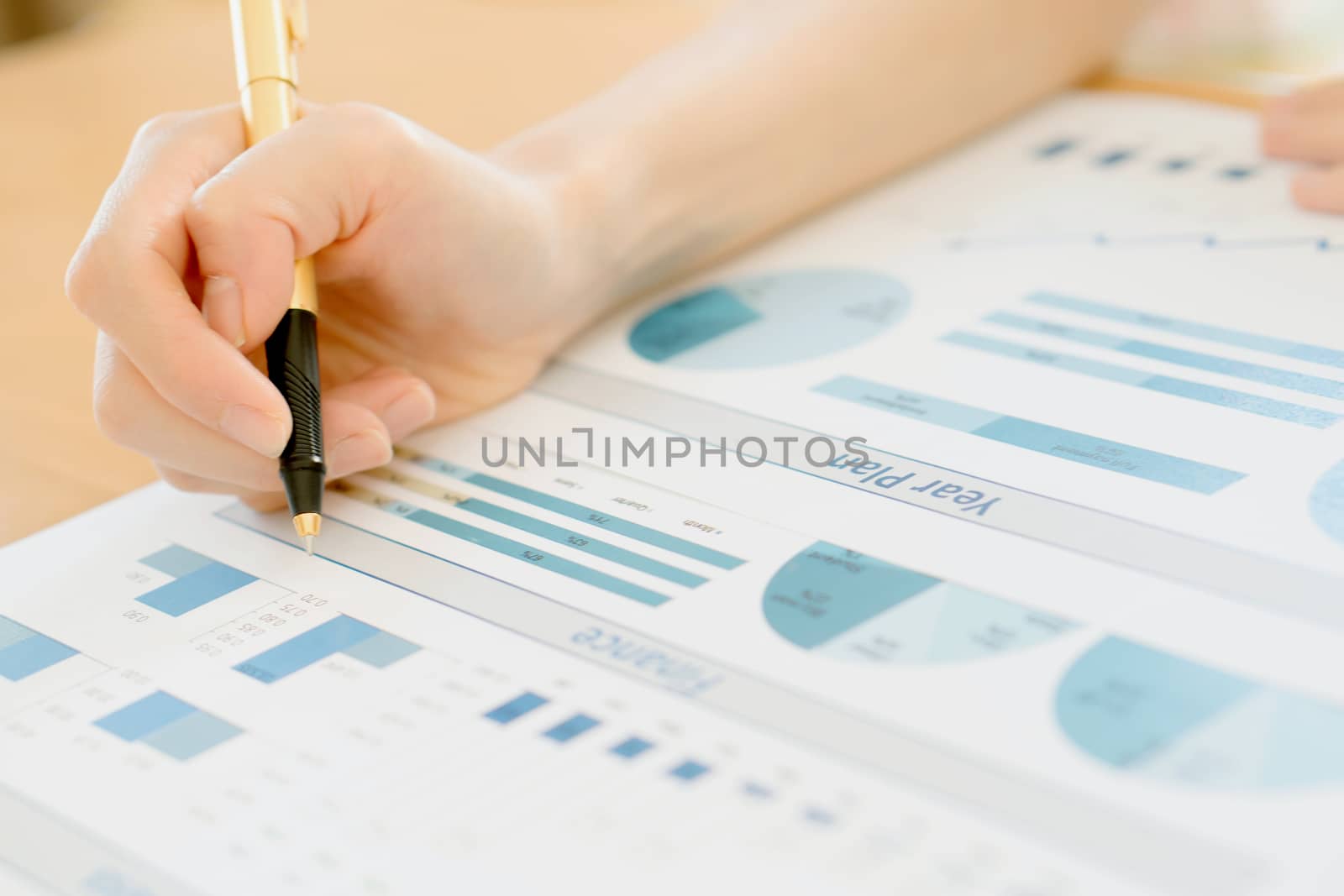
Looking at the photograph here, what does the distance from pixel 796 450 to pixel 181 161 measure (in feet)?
0.87

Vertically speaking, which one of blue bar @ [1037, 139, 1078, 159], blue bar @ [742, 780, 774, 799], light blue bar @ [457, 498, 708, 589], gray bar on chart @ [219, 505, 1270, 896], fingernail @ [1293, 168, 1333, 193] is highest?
fingernail @ [1293, 168, 1333, 193]

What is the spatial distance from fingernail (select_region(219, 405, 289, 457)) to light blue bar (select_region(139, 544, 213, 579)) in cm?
6

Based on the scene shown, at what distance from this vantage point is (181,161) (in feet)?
1.73

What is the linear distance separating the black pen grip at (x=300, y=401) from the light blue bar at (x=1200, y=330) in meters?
0.32

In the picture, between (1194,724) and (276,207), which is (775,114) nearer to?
(276,207)

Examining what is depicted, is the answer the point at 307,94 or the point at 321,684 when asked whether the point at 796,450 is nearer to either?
the point at 321,684

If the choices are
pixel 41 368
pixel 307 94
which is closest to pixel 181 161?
pixel 41 368

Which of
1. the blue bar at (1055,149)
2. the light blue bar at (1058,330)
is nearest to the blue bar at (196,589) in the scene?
the light blue bar at (1058,330)

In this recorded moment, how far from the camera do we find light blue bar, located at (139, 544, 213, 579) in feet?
1.69

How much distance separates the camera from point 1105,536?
46 cm

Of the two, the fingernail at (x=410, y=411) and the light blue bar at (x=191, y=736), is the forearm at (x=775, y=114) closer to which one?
the fingernail at (x=410, y=411)

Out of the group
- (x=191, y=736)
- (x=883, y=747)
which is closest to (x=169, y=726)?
(x=191, y=736)

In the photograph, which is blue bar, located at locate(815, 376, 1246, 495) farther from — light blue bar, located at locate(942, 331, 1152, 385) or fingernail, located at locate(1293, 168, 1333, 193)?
fingernail, located at locate(1293, 168, 1333, 193)

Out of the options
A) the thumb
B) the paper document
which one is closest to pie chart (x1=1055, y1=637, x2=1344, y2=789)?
the paper document
